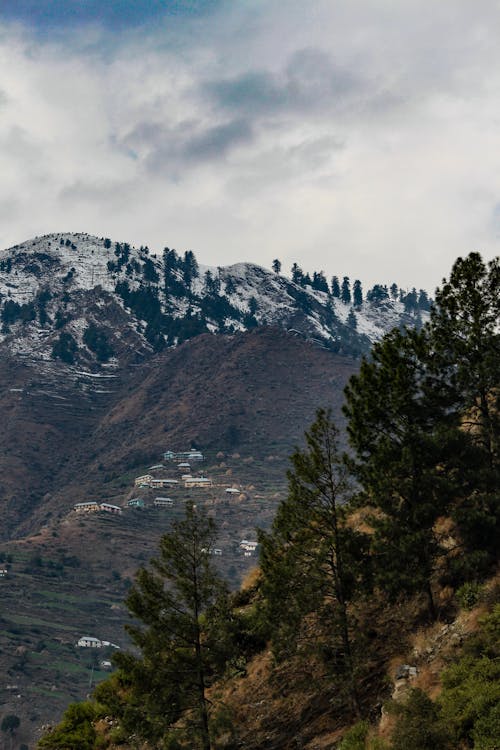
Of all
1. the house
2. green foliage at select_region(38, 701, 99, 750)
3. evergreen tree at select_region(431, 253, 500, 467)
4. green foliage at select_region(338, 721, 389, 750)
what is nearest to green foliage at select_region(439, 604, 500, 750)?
green foliage at select_region(338, 721, 389, 750)

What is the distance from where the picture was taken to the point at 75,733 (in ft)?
113

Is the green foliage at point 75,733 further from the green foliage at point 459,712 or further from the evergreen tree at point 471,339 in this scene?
the evergreen tree at point 471,339

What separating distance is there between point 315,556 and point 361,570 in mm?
1754

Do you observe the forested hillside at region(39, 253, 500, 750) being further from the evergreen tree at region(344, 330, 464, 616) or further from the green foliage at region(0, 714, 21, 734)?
the green foliage at region(0, 714, 21, 734)

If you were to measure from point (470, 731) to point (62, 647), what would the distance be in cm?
17021

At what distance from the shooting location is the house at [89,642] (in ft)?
572

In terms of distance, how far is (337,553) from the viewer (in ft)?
88.7

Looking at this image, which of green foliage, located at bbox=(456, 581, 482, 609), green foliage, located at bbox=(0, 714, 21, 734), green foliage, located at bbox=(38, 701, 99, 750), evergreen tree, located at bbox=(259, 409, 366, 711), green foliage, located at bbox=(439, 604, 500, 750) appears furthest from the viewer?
green foliage, located at bbox=(0, 714, 21, 734)

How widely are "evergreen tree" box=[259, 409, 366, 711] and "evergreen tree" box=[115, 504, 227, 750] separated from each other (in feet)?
7.97

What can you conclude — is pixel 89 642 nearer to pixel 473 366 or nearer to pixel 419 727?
pixel 473 366

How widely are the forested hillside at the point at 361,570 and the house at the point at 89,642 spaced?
155m

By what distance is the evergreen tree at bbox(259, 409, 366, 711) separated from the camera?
2670 centimetres

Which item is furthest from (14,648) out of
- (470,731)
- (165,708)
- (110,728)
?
(470,731)

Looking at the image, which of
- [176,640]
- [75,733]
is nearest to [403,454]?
[176,640]
